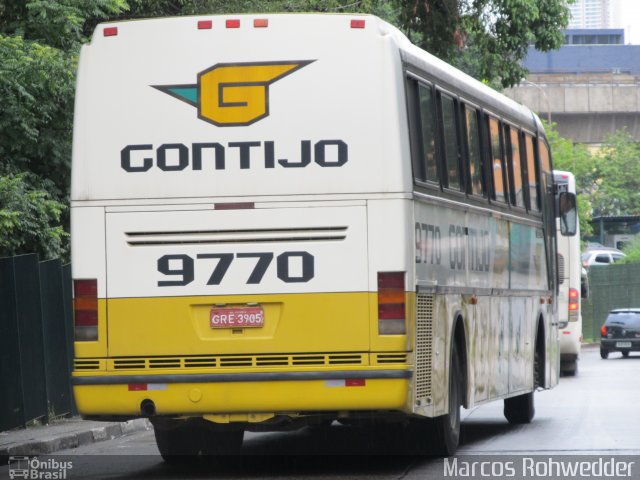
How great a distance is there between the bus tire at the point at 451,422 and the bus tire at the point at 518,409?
431 cm

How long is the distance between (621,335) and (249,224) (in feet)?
112

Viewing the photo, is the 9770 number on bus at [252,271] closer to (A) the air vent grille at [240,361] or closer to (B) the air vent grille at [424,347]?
(A) the air vent grille at [240,361]

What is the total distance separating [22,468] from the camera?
13.1 metres

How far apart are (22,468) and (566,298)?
17727mm

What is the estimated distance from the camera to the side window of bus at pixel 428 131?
1212 centimetres

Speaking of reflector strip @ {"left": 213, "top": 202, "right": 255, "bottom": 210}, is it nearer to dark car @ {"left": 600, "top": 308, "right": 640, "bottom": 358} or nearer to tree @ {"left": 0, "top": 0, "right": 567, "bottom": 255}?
tree @ {"left": 0, "top": 0, "right": 567, "bottom": 255}

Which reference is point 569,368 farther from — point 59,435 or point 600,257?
point 600,257

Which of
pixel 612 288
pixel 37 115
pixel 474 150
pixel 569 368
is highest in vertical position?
pixel 37 115

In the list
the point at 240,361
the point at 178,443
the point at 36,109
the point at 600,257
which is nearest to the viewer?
the point at 240,361

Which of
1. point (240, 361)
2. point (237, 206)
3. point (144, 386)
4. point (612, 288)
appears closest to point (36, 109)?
point (237, 206)

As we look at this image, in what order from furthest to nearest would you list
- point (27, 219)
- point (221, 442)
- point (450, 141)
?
1. point (27, 219)
2. point (221, 442)
3. point (450, 141)

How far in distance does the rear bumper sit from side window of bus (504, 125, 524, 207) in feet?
16.8

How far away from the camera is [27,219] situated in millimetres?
17562

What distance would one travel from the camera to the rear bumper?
11219 mm
